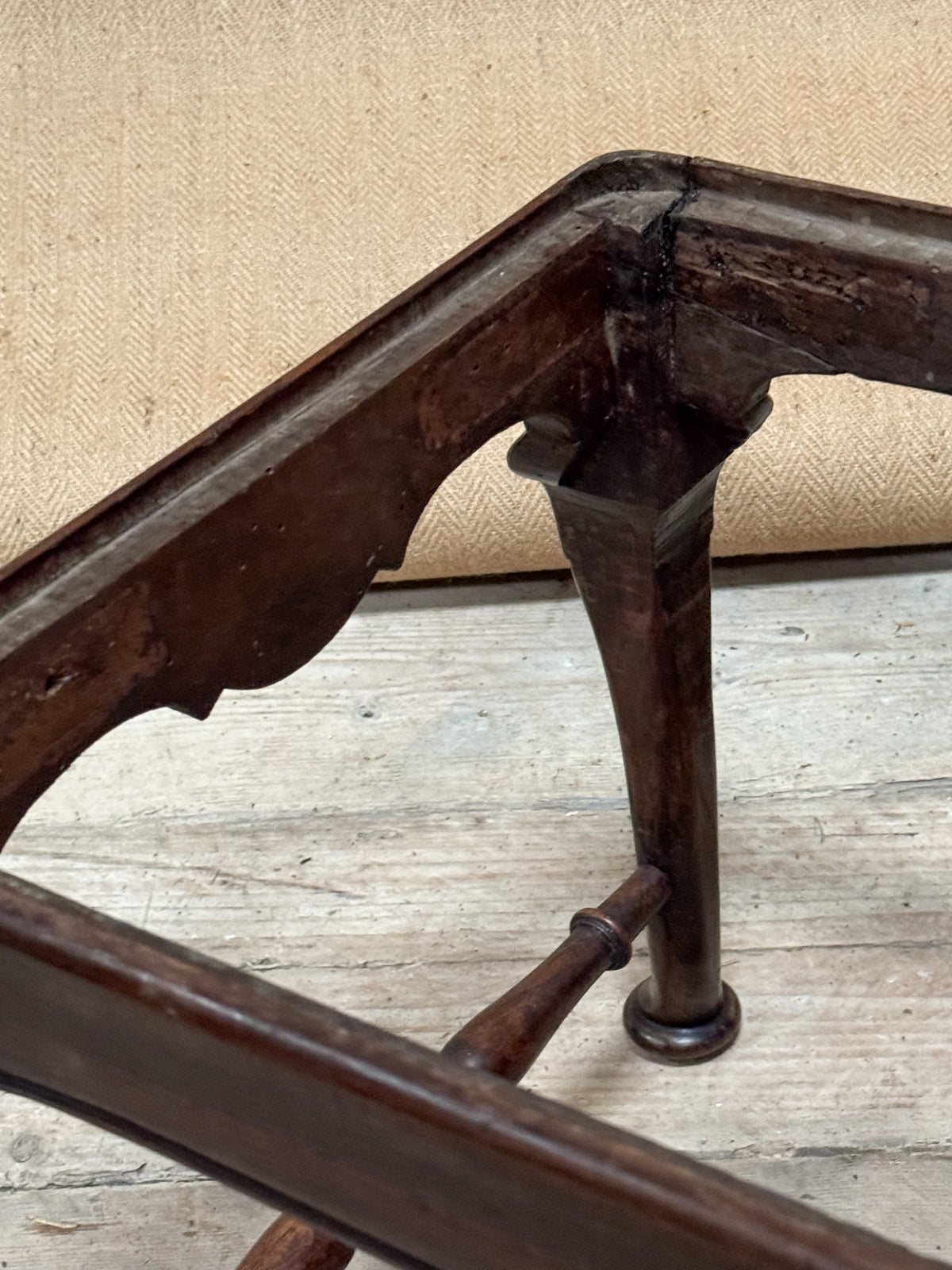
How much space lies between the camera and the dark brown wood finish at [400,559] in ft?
1.37

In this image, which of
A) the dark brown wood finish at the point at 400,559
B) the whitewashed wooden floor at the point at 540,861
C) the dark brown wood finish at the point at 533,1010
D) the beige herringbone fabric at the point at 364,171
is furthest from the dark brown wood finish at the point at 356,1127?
the beige herringbone fabric at the point at 364,171

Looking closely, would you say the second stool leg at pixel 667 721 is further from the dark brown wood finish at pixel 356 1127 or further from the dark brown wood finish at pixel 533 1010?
the dark brown wood finish at pixel 356 1127

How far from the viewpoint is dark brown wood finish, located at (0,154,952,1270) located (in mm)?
417

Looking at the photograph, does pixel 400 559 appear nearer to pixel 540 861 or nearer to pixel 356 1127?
pixel 356 1127

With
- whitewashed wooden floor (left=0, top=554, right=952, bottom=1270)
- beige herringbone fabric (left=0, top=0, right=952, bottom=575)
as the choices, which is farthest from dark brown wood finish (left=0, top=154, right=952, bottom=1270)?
beige herringbone fabric (left=0, top=0, right=952, bottom=575)

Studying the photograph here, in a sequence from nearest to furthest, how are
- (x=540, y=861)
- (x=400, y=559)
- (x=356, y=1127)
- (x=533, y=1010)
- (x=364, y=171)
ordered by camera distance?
(x=356, y=1127)
(x=400, y=559)
(x=533, y=1010)
(x=540, y=861)
(x=364, y=171)

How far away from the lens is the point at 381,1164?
1.45 feet

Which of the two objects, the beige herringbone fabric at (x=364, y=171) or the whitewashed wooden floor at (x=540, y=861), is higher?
the beige herringbone fabric at (x=364, y=171)

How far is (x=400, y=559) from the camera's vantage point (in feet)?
2.32

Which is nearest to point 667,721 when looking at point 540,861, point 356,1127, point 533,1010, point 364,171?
point 533,1010

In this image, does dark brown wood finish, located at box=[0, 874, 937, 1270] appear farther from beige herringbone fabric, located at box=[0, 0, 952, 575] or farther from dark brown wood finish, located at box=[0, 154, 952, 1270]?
beige herringbone fabric, located at box=[0, 0, 952, 575]

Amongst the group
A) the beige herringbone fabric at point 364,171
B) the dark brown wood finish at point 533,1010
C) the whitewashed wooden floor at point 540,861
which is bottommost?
the whitewashed wooden floor at point 540,861

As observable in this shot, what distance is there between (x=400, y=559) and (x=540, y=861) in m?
0.55

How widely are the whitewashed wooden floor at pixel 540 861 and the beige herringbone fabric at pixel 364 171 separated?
11cm
